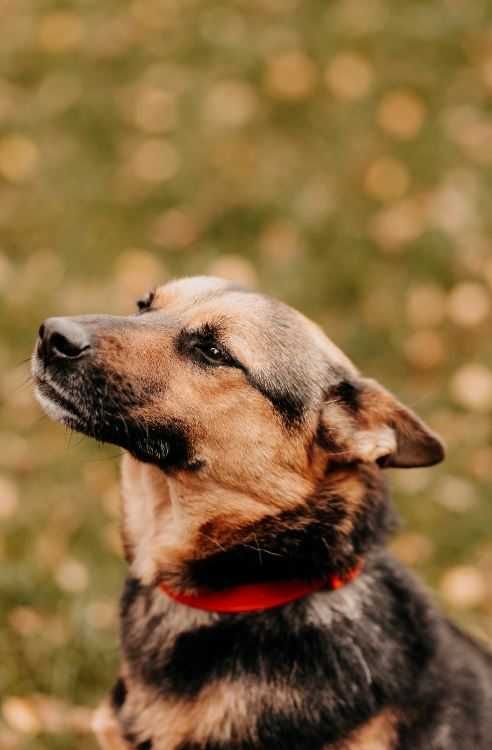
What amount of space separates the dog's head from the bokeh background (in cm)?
152

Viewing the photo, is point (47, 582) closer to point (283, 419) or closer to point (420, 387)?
point (283, 419)

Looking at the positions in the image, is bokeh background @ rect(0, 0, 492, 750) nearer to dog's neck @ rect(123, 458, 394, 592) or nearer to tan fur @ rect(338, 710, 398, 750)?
dog's neck @ rect(123, 458, 394, 592)

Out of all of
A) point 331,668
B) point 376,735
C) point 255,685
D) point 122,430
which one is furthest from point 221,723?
point 122,430

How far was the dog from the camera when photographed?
3.25 metres

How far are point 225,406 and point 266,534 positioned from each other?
0.46 m

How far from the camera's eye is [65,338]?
324 centimetres

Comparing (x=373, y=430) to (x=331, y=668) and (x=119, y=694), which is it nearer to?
(x=331, y=668)

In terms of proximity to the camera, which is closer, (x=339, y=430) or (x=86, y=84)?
(x=339, y=430)

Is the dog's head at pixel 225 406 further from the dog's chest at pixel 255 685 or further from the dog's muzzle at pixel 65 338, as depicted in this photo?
the dog's chest at pixel 255 685

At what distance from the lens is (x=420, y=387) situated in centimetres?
589

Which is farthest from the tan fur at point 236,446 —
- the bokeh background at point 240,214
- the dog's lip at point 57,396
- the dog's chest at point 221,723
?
the bokeh background at point 240,214

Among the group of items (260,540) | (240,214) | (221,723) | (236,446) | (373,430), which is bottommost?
(221,723)

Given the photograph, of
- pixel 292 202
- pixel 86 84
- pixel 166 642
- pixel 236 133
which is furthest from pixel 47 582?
Answer: pixel 86 84

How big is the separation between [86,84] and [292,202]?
2042mm
